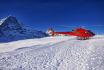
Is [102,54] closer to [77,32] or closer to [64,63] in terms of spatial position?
[64,63]

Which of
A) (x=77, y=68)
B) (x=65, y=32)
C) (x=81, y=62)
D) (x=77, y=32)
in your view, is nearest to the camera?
(x=77, y=68)

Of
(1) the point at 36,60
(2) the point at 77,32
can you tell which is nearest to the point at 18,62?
(1) the point at 36,60

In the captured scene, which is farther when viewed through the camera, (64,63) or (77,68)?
(64,63)

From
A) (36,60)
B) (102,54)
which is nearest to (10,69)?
(36,60)

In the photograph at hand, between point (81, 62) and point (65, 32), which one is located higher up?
point (65, 32)

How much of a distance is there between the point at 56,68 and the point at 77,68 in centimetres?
195

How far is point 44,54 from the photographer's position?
26516 mm

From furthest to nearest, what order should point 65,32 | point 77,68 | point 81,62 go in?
point 65,32
point 81,62
point 77,68

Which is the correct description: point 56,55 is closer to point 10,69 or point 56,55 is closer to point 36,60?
point 36,60

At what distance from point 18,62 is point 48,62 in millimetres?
3049

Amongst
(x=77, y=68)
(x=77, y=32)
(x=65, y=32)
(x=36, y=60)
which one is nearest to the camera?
(x=77, y=68)

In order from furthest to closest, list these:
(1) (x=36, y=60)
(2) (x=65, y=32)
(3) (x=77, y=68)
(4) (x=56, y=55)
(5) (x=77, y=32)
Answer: (2) (x=65, y=32), (5) (x=77, y=32), (4) (x=56, y=55), (1) (x=36, y=60), (3) (x=77, y=68)

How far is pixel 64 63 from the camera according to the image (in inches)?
878

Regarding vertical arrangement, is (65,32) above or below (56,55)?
above
